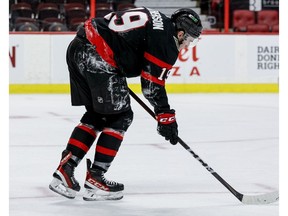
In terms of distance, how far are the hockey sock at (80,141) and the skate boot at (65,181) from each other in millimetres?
29

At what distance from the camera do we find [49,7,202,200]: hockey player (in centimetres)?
328

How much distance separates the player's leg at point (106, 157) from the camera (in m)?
3.43

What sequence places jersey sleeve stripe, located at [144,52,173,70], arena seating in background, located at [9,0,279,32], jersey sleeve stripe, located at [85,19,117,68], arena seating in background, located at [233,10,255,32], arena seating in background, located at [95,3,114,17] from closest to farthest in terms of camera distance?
jersey sleeve stripe, located at [144,52,173,70]
jersey sleeve stripe, located at [85,19,117,68]
arena seating in background, located at [9,0,279,32]
arena seating in background, located at [95,3,114,17]
arena seating in background, located at [233,10,255,32]

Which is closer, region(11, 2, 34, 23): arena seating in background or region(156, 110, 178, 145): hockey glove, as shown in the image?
region(156, 110, 178, 145): hockey glove

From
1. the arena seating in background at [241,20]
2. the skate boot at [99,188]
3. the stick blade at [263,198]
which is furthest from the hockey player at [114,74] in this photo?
the arena seating in background at [241,20]

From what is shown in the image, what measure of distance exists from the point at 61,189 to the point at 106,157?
0.79 feet

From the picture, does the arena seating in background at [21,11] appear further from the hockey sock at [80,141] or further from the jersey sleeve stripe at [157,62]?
the jersey sleeve stripe at [157,62]

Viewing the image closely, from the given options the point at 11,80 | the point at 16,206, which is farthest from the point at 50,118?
the point at 16,206

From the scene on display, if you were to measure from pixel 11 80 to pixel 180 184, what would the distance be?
582 centimetres

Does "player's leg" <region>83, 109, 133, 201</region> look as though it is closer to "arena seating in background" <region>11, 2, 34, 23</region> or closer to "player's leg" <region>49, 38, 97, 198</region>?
"player's leg" <region>49, 38, 97, 198</region>

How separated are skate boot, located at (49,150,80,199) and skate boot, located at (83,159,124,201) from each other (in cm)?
6

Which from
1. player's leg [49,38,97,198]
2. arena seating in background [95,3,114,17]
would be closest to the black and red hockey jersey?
player's leg [49,38,97,198]

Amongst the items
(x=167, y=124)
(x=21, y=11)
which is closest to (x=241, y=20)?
(x=21, y=11)

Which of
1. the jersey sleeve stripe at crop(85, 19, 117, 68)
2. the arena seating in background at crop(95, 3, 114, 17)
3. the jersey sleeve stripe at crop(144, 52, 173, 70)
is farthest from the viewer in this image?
the arena seating in background at crop(95, 3, 114, 17)
